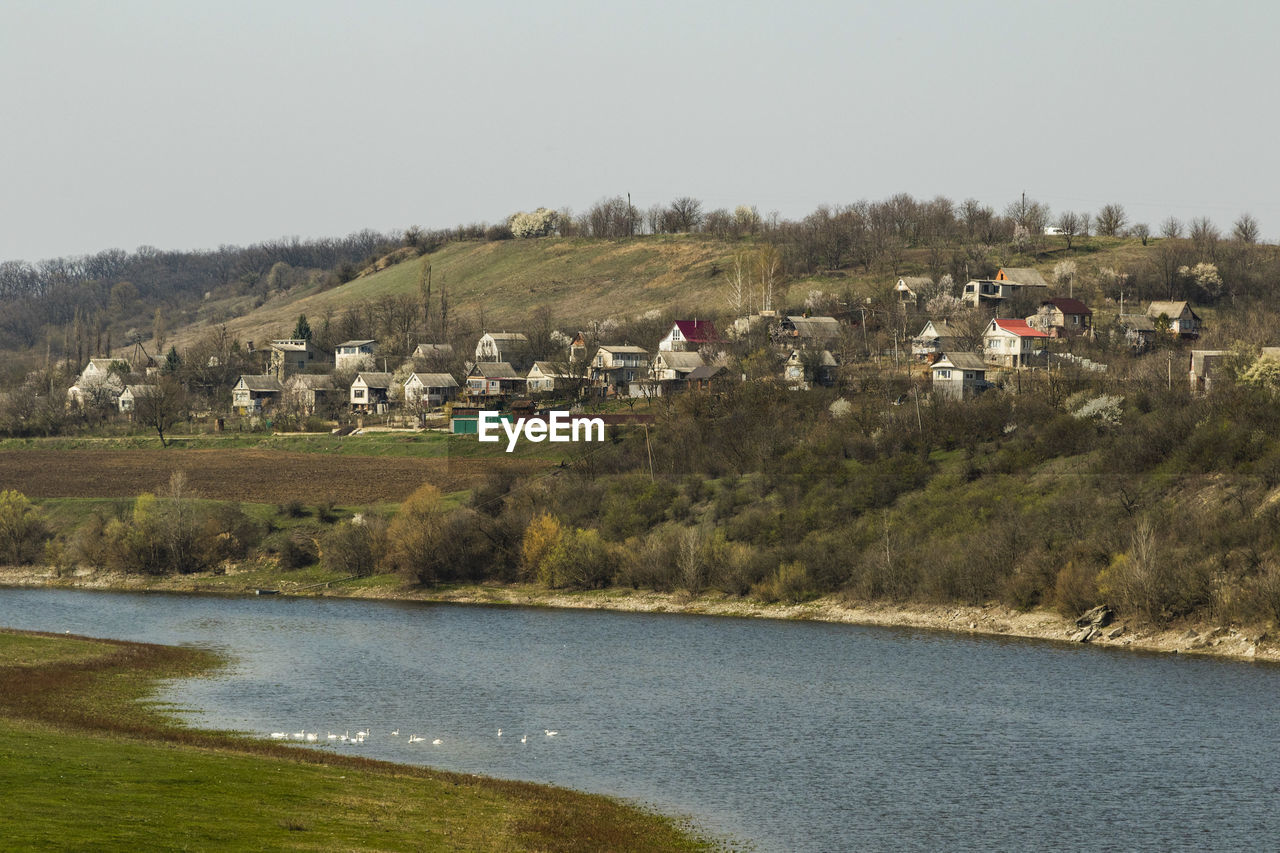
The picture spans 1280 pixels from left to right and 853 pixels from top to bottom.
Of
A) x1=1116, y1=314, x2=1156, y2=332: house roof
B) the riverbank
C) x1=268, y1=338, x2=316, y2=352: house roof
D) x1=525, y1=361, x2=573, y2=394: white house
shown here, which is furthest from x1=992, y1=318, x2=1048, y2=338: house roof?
x1=268, y1=338, x2=316, y2=352: house roof

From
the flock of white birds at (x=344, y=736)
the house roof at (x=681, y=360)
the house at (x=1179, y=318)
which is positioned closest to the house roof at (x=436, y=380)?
the house roof at (x=681, y=360)

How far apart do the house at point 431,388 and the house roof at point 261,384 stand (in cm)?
2325

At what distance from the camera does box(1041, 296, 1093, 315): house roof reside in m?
141

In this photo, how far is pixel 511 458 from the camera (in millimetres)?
117188

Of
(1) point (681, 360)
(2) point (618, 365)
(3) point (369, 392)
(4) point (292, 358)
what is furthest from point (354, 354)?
(1) point (681, 360)

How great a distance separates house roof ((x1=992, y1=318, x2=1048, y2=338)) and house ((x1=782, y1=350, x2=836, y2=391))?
1840cm

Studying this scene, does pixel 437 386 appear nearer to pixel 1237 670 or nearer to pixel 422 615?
pixel 422 615

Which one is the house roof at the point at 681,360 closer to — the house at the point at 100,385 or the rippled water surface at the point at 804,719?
the rippled water surface at the point at 804,719

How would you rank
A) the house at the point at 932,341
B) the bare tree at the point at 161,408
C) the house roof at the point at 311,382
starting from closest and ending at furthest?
1. the house at the point at 932,341
2. the bare tree at the point at 161,408
3. the house roof at the point at 311,382

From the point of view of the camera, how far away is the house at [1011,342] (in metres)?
130

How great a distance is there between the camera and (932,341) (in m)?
137

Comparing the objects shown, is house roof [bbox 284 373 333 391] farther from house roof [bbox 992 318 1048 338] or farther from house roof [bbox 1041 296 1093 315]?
house roof [bbox 1041 296 1093 315]

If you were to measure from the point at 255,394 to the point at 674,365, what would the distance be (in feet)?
190

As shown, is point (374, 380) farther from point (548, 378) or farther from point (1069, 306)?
point (1069, 306)
